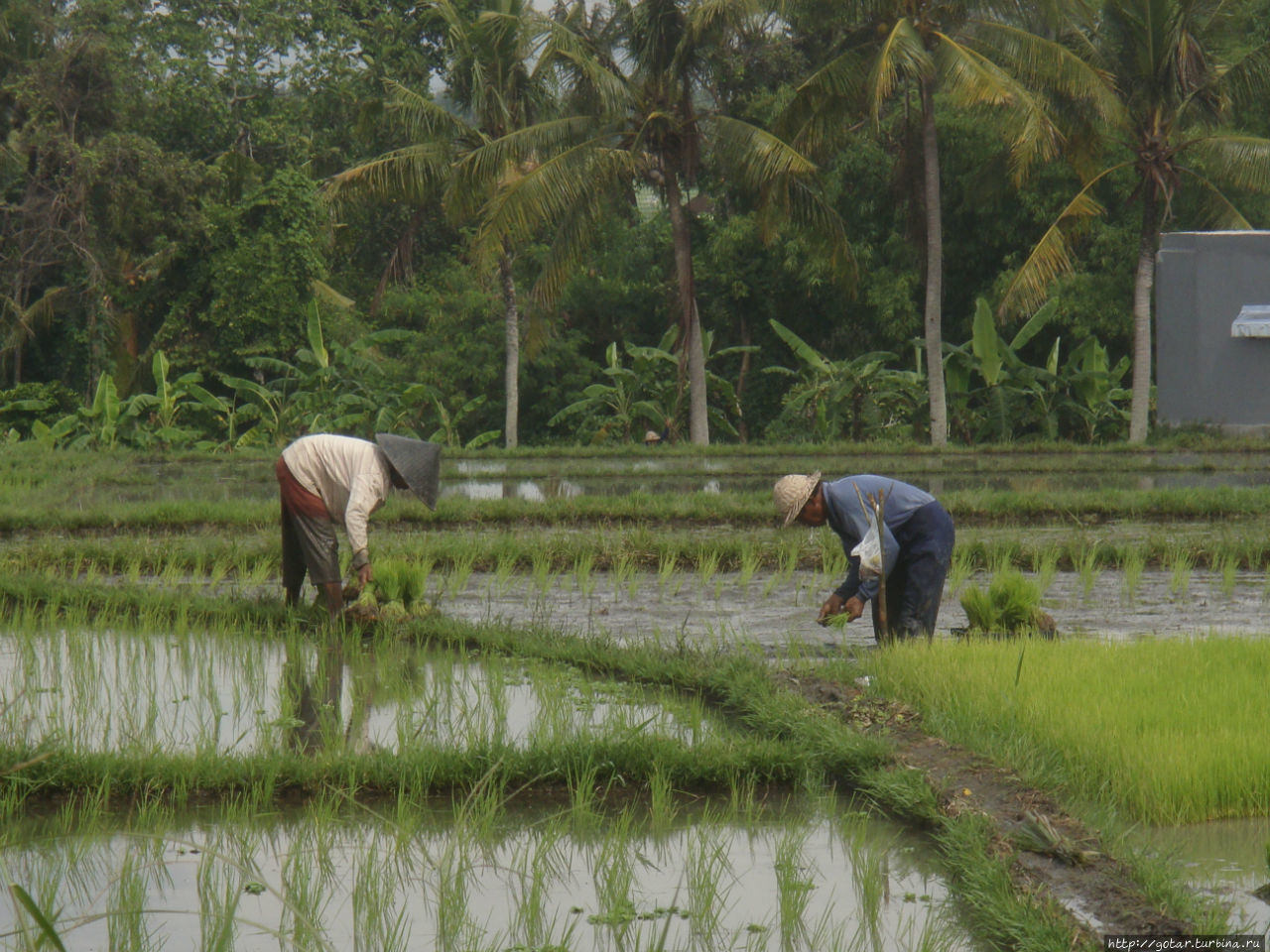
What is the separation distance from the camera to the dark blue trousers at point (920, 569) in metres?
5.50

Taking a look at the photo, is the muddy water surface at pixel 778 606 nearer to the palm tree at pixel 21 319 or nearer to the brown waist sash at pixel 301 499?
the brown waist sash at pixel 301 499

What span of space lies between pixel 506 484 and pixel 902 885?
10522 mm

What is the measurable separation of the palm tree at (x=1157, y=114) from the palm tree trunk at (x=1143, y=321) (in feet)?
0.04

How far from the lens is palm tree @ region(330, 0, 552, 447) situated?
55.6 feet

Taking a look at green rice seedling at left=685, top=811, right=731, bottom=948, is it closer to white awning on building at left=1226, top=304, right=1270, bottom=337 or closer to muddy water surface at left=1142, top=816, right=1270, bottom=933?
muddy water surface at left=1142, top=816, right=1270, bottom=933

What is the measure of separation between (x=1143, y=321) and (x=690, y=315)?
5364 mm

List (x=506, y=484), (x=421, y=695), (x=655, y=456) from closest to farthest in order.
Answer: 1. (x=421, y=695)
2. (x=506, y=484)
3. (x=655, y=456)

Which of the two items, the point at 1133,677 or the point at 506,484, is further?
the point at 506,484

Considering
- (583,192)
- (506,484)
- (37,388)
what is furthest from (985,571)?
(37,388)

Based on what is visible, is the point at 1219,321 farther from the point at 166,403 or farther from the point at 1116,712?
the point at 1116,712

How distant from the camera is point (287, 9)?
2402 centimetres

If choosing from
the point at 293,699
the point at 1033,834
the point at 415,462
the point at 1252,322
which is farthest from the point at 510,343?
the point at 1033,834

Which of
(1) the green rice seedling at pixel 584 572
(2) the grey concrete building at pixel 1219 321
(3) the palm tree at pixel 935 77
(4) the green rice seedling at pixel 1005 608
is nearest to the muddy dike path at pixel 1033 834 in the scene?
(4) the green rice seedling at pixel 1005 608

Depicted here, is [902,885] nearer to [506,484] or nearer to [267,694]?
[267,694]
